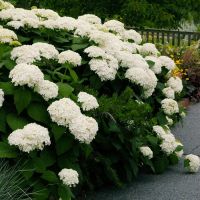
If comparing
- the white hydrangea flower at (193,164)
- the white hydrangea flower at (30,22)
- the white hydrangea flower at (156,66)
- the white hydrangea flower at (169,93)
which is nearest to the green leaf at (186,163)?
the white hydrangea flower at (193,164)

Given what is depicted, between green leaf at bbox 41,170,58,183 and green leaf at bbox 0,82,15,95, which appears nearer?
green leaf at bbox 41,170,58,183

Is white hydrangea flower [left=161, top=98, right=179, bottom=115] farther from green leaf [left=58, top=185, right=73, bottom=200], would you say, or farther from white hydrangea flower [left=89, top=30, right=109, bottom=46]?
green leaf [left=58, top=185, right=73, bottom=200]

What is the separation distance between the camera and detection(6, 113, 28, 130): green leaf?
4.44m

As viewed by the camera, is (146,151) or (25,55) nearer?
(25,55)

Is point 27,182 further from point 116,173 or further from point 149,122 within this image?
point 149,122

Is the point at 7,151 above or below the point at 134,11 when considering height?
above

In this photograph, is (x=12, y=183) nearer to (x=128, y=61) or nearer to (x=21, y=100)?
(x=21, y=100)

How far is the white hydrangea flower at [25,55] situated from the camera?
4.90 m

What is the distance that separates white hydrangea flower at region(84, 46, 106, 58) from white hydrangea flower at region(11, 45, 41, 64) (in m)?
0.58

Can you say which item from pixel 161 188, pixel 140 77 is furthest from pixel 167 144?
pixel 140 77

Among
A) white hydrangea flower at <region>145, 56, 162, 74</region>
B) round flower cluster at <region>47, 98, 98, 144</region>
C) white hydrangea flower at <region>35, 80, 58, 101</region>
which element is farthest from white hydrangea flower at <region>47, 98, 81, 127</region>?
white hydrangea flower at <region>145, 56, 162, 74</region>

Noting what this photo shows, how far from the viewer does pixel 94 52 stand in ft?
17.7

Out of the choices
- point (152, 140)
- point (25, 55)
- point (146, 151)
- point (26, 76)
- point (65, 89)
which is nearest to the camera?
point (26, 76)

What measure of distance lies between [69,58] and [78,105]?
0.61 metres
